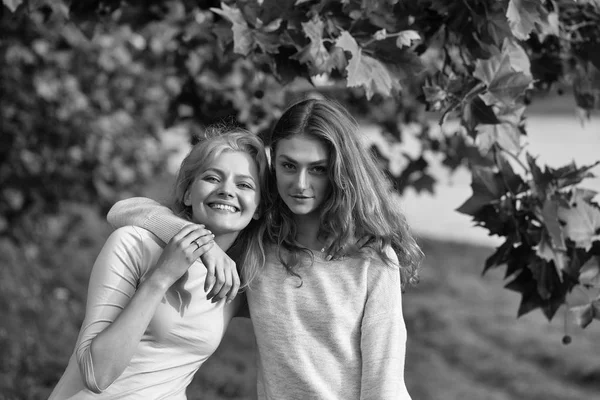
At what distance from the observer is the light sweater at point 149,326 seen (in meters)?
2.11

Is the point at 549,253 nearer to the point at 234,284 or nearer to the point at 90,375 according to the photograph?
the point at 234,284

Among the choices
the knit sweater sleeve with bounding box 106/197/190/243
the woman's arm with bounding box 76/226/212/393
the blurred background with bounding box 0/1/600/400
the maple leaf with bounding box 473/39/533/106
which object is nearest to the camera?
the woman's arm with bounding box 76/226/212/393

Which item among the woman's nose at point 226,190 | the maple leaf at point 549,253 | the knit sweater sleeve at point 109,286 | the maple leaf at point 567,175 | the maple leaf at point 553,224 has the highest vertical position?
the maple leaf at point 567,175

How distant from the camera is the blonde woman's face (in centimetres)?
230

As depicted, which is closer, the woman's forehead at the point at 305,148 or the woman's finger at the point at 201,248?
the woman's finger at the point at 201,248

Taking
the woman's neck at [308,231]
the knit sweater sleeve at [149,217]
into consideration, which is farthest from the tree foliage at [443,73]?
the knit sweater sleeve at [149,217]

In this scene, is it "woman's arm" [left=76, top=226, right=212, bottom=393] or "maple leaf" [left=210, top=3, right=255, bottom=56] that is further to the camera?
"maple leaf" [left=210, top=3, right=255, bottom=56]

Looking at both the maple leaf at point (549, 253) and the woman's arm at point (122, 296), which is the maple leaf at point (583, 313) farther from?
A: the woman's arm at point (122, 296)

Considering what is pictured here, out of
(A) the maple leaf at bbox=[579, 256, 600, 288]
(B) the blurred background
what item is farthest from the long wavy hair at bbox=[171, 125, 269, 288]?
(B) the blurred background

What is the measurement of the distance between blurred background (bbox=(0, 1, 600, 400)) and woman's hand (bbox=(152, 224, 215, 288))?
171 cm

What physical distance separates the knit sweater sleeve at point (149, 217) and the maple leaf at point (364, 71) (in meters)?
0.60

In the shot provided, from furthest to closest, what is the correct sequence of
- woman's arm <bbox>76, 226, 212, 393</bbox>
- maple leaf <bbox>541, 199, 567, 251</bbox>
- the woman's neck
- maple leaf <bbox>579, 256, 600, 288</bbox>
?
maple leaf <bbox>579, 256, 600, 288</bbox>
maple leaf <bbox>541, 199, 567, 251</bbox>
the woman's neck
woman's arm <bbox>76, 226, 212, 393</bbox>

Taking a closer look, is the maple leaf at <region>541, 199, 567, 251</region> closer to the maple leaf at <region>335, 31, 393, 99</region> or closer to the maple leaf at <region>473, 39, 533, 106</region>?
the maple leaf at <region>473, 39, 533, 106</region>

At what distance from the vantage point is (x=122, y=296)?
2127mm
